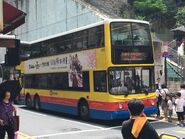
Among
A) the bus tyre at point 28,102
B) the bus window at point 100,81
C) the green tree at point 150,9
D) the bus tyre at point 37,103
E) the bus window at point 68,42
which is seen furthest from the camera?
the green tree at point 150,9

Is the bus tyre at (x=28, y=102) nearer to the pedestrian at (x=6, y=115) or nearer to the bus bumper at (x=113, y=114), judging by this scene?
the bus bumper at (x=113, y=114)

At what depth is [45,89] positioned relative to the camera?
2277 cm

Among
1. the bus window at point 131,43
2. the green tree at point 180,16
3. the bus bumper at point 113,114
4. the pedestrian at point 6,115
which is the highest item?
the green tree at point 180,16

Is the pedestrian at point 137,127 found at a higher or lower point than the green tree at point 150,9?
lower

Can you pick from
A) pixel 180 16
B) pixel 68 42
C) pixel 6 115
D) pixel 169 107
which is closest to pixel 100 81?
pixel 169 107

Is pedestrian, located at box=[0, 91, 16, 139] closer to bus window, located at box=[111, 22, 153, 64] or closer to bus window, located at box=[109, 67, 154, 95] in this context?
bus window, located at box=[109, 67, 154, 95]

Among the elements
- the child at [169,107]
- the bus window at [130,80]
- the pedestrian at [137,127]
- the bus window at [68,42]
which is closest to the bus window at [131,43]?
the bus window at [130,80]

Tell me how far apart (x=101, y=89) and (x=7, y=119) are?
7.48m

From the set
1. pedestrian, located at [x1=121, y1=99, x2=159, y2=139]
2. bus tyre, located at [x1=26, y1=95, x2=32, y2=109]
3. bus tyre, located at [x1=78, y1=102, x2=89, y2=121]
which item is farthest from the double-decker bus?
pedestrian, located at [x1=121, y1=99, x2=159, y2=139]

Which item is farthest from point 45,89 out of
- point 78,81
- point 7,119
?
point 7,119

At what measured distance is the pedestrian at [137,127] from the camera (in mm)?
5426

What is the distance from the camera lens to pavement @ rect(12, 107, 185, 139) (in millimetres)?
14750

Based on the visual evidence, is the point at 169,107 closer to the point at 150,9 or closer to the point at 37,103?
the point at 37,103

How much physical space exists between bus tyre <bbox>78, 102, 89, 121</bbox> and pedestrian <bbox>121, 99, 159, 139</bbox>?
41.9ft
